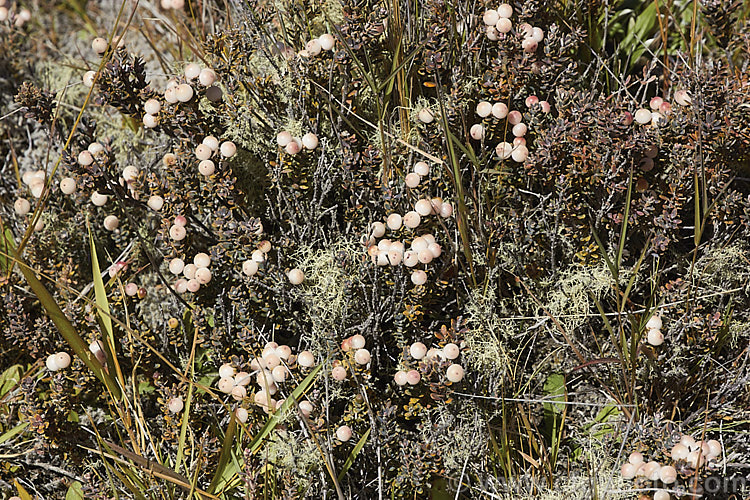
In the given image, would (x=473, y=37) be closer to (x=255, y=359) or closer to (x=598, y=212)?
(x=598, y=212)

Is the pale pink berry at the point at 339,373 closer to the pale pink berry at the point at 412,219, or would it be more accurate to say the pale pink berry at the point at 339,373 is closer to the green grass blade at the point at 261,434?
the green grass blade at the point at 261,434

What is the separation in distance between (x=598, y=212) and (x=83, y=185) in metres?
1.72

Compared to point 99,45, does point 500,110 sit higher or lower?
→ lower

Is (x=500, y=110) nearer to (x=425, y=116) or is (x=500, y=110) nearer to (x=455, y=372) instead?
(x=425, y=116)

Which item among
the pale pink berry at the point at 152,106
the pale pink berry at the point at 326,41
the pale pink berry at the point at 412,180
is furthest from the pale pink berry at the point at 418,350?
the pale pink berry at the point at 152,106

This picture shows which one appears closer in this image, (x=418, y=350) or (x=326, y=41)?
(x=418, y=350)

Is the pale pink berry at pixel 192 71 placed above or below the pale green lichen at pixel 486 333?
above

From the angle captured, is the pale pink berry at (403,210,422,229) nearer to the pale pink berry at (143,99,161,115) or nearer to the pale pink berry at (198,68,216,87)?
the pale pink berry at (198,68,216,87)

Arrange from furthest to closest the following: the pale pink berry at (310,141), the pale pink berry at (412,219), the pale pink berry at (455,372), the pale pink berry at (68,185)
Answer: the pale pink berry at (68,185)
the pale pink berry at (310,141)
the pale pink berry at (412,219)
the pale pink berry at (455,372)

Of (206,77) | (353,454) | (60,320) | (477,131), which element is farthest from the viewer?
(477,131)

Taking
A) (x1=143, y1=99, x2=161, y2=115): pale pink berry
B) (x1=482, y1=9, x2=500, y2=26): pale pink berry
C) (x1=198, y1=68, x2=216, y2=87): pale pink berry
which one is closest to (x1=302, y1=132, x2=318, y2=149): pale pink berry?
(x1=198, y1=68, x2=216, y2=87): pale pink berry

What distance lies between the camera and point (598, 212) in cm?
204

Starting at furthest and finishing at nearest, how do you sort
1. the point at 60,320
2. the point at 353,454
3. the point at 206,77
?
the point at 206,77
the point at 353,454
the point at 60,320

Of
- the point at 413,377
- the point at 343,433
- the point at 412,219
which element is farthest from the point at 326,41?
the point at 343,433
